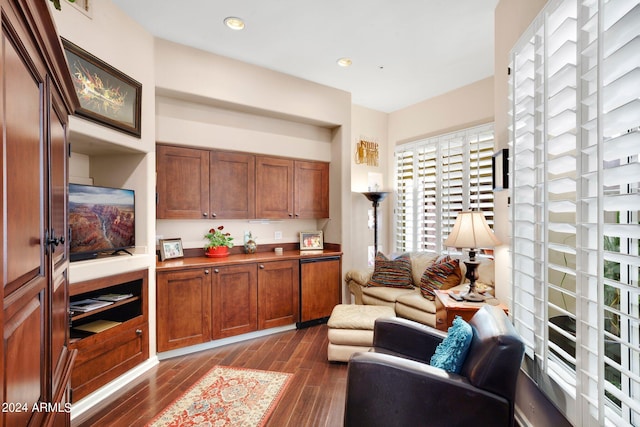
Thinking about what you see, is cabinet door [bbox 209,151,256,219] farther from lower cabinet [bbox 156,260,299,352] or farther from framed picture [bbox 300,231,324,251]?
framed picture [bbox 300,231,324,251]

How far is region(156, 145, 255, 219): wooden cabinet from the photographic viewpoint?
330cm

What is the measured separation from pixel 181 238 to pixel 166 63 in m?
1.84

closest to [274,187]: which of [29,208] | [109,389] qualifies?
[109,389]

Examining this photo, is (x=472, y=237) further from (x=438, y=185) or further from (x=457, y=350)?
(x=438, y=185)

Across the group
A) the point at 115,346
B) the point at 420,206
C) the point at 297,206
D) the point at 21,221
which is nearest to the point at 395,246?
the point at 420,206

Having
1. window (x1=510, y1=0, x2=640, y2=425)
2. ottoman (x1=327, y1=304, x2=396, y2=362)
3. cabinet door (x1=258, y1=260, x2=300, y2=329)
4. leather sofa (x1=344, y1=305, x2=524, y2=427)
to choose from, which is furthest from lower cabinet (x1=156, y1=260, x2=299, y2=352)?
window (x1=510, y1=0, x2=640, y2=425)

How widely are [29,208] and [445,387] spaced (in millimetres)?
1692

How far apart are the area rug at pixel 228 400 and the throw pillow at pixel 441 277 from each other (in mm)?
1771

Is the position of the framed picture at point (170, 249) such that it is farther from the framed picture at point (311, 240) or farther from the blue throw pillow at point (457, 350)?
the blue throw pillow at point (457, 350)

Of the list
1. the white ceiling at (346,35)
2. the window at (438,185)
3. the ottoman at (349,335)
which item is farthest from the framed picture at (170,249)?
the window at (438,185)

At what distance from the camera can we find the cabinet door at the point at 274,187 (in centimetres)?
389

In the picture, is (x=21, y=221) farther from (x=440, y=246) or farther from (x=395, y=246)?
(x=395, y=246)

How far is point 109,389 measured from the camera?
244 centimetres

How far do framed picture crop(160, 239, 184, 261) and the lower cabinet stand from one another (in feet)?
1.30
